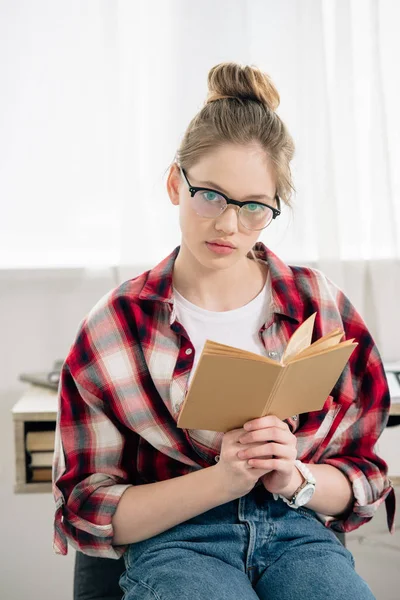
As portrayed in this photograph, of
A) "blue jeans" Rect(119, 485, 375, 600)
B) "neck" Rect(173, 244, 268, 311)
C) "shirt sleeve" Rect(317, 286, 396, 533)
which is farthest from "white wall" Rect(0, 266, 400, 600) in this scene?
"blue jeans" Rect(119, 485, 375, 600)

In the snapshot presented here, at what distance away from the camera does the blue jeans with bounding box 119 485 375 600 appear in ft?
3.81

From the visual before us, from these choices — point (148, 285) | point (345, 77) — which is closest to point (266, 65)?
point (345, 77)

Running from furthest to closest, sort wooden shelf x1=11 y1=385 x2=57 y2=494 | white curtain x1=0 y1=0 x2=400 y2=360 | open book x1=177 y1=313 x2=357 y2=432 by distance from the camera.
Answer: white curtain x1=0 y1=0 x2=400 y2=360 < wooden shelf x1=11 y1=385 x2=57 y2=494 < open book x1=177 y1=313 x2=357 y2=432

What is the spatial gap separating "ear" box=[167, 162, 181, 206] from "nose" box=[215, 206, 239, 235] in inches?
5.0

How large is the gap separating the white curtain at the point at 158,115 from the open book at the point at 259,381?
3.56 feet

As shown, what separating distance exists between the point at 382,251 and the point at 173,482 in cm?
129

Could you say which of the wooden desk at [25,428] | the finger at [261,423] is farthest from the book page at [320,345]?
the wooden desk at [25,428]

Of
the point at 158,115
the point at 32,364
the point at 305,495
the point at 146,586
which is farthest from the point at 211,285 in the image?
the point at 32,364

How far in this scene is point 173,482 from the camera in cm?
127

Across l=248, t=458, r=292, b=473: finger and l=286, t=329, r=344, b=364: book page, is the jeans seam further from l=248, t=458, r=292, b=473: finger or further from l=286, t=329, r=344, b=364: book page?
l=286, t=329, r=344, b=364: book page

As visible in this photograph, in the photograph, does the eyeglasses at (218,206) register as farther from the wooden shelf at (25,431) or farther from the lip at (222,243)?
the wooden shelf at (25,431)

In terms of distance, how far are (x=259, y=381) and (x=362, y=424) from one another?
426 mm

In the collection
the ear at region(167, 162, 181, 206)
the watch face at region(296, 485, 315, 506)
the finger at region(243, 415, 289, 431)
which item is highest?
the ear at region(167, 162, 181, 206)

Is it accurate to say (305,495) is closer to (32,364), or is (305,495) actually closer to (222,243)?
(222,243)
